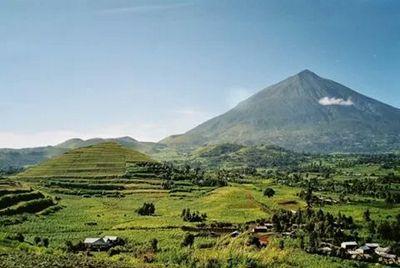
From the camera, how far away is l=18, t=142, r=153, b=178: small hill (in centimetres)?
14762

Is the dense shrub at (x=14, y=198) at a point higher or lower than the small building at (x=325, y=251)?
higher

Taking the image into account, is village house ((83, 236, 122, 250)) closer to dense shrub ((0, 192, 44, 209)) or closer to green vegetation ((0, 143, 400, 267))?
green vegetation ((0, 143, 400, 267))

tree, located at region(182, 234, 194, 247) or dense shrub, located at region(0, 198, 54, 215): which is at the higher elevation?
dense shrub, located at region(0, 198, 54, 215)

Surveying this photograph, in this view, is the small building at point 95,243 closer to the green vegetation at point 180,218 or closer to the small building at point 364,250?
the green vegetation at point 180,218

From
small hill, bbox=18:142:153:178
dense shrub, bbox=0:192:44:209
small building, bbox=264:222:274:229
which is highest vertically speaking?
small hill, bbox=18:142:153:178

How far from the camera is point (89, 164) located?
523ft

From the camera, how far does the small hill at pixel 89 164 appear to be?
14762 centimetres

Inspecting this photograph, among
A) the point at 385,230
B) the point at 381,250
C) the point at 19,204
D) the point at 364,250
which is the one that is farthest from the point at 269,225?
the point at 19,204

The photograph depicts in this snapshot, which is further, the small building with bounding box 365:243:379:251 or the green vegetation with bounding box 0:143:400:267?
the small building with bounding box 365:243:379:251

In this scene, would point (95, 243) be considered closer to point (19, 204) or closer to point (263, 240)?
point (263, 240)

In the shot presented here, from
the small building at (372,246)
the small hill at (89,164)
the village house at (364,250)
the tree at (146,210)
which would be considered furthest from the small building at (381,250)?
the small hill at (89,164)

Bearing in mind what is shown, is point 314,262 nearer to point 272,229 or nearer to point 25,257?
point 272,229

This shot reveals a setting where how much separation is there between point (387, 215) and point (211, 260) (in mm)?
93837

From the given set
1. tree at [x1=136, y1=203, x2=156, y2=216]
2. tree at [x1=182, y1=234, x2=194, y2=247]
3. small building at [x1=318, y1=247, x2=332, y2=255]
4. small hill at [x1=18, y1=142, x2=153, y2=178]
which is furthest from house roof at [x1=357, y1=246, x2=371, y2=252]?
small hill at [x1=18, y1=142, x2=153, y2=178]
